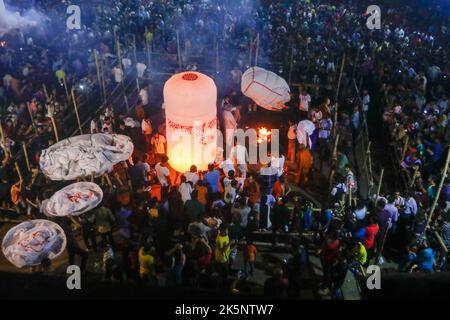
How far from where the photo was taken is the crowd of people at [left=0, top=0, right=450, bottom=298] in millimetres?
8109

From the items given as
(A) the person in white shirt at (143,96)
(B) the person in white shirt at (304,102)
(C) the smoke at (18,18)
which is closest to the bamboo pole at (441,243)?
(B) the person in white shirt at (304,102)

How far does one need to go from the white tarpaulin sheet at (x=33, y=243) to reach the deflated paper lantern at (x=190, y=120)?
3.65 metres

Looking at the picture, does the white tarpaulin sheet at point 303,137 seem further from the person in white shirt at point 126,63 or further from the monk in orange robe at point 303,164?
the person in white shirt at point 126,63

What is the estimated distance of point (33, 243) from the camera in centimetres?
759

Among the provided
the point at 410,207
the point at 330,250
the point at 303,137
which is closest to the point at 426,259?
the point at 410,207

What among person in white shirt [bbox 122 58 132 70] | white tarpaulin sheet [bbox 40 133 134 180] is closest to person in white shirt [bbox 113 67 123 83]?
person in white shirt [bbox 122 58 132 70]

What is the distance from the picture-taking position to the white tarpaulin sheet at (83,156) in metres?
8.96

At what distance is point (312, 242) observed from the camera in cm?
928

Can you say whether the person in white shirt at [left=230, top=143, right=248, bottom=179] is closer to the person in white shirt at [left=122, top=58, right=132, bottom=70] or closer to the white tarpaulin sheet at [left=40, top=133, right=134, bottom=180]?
the white tarpaulin sheet at [left=40, top=133, right=134, bottom=180]

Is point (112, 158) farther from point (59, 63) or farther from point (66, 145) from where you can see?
point (59, 63)

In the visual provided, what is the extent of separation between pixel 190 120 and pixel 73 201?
3.20 metres

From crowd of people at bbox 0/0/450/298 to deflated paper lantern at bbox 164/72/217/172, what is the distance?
0.50 metres
